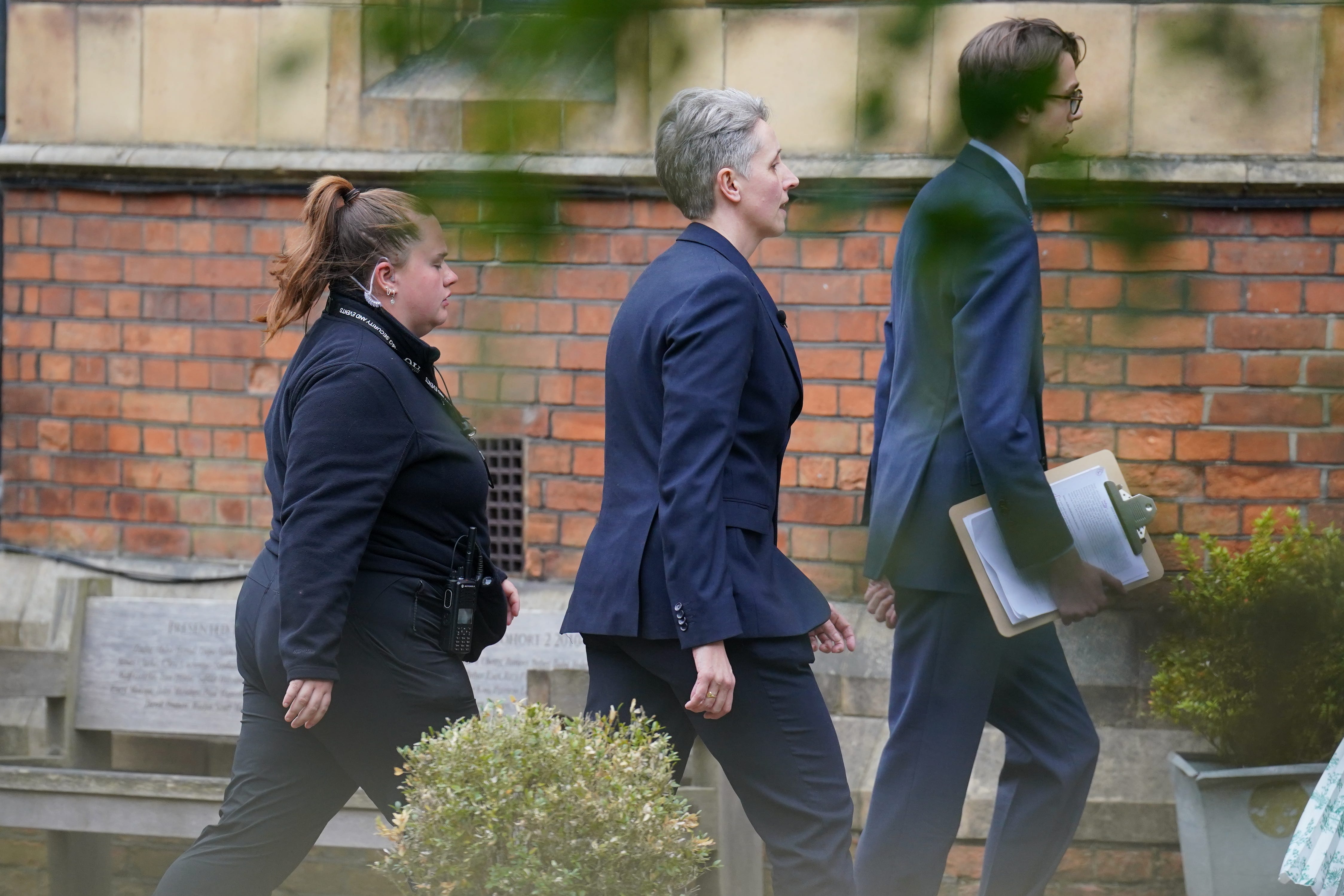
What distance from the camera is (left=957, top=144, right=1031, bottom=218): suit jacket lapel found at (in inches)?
38.0

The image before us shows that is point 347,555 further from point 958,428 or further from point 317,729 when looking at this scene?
point 958,428

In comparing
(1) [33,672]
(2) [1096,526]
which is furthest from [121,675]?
(2) [1096,526]

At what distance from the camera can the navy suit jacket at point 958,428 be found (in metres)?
2.70

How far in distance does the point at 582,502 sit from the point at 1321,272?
2.31m

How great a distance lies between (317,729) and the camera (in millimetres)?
2744

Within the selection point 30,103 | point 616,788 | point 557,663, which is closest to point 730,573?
point 616,788

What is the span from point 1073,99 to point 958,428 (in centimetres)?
190

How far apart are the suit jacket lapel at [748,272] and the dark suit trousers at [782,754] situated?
49cm

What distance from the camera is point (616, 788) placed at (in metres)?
2.13

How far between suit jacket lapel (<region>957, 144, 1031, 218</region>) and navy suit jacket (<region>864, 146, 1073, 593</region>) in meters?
1.14

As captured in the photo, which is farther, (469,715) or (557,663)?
(557,663)

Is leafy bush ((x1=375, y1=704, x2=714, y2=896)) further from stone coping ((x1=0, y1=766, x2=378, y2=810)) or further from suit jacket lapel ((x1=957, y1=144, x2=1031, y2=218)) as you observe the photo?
stone coping ((x1=0, y1=766, x2=378, y2=810))

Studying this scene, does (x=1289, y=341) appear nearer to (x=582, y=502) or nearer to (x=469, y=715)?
(x=582, y=502)

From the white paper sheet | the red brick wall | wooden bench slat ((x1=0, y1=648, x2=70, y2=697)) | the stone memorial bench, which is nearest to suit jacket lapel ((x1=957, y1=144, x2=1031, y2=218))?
the white paper sheet
